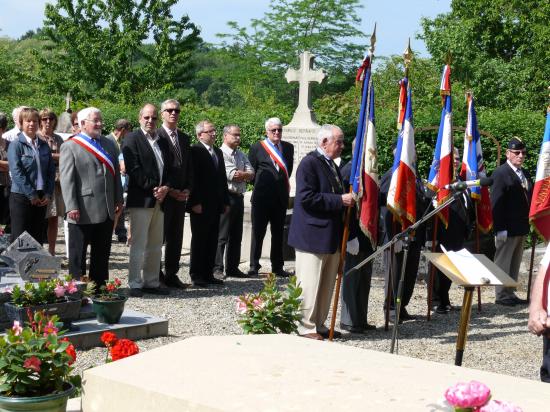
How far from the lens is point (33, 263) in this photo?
8.02 m

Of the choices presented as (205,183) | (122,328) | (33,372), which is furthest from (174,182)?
(33,372)

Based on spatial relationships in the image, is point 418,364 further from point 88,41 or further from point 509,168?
point 88,41

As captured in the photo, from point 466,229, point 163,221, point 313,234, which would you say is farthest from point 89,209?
point 466,229

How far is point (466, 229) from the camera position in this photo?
1020 cm

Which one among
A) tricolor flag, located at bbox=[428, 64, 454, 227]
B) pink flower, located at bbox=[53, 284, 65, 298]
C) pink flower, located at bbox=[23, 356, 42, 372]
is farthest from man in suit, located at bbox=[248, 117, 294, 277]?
pink flower, located at bbox=[23, 356, 42, 372]

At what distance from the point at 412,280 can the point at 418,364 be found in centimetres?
553

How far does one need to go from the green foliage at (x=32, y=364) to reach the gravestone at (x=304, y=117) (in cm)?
1013

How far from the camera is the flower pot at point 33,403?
13.8ft

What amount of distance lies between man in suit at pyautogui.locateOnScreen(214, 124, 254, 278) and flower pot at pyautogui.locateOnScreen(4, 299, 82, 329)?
13.1ft

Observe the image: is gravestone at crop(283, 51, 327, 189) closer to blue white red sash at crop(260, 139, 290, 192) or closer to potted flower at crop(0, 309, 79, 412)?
blue white red sash at crop(260, 139, 290, 192)

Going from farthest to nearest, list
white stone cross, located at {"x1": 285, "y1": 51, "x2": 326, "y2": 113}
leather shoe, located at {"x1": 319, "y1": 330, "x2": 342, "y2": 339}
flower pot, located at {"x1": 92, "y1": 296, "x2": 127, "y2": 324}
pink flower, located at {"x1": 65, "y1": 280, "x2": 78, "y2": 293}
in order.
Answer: white stone cross, located at {"x1": 285, "y1": 51, "x2": 326, "y2": 113}
leather shoe, located at {"x1": 319, "y1": 330, "x2": 342, "y2": 339}
flower pot, located at {"x1": 92, "y1": 296, "x2": 127, "y2": 324}
pink flower, located at {"x1": 65, "y1": 280, "x2": 78, "y2": 293}

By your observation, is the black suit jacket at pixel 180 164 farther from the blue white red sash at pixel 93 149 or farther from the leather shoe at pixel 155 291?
the leather shoe at pixel 155 291

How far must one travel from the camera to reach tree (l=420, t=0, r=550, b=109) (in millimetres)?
27050

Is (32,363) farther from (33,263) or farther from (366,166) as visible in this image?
(366,166)
